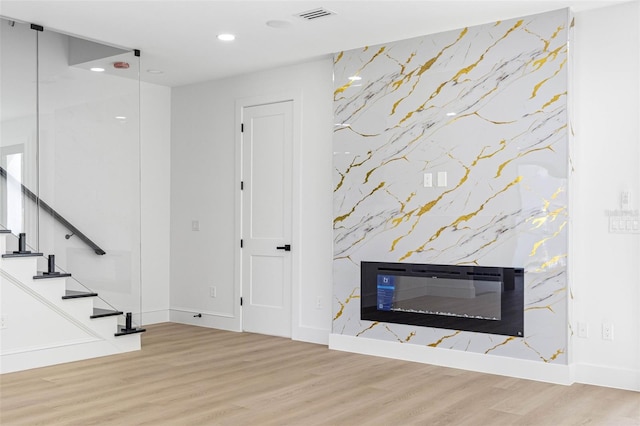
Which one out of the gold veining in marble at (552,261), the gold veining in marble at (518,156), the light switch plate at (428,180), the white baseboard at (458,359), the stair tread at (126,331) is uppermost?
the gold veining in marble at (518,156)

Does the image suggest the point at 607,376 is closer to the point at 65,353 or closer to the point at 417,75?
the point at 417,75

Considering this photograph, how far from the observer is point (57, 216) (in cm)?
521

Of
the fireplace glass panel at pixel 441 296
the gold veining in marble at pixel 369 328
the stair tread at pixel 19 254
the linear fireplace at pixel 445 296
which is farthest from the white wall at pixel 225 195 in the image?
the stair tread at pixel 19 254

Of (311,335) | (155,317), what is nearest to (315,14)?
(311,335)

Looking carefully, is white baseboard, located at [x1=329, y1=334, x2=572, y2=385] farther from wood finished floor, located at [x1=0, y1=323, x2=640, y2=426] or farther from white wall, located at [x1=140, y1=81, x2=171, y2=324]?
white wall, located at [x1=140, y1=81, x2=171, y2=324]

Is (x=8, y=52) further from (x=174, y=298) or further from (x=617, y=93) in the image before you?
(x=617, y=93)

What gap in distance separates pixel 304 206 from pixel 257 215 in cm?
67

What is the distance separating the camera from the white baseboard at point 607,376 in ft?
14.4

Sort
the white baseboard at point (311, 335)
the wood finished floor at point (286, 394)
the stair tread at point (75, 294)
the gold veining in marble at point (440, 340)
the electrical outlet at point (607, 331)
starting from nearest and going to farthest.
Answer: the wood finished floor at point (286, 394) → the electrical outlet at point (607, 331) → the gold veining in marble at point (440, 340) → the stair tread at point (75, 294) → the white baseboard at point (311, 335)

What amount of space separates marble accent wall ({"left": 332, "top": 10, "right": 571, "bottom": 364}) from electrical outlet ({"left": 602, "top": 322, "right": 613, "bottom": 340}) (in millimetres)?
287

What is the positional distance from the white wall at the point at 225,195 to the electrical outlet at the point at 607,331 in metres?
2.49

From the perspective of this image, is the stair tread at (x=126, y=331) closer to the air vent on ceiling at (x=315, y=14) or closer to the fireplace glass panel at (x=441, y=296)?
the fireplace glass panel at (x=441, y=296)

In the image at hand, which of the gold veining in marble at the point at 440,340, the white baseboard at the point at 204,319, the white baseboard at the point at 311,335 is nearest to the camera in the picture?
the gold veining in marble at the point at 440,340

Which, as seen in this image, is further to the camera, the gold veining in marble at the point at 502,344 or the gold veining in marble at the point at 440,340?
the gold veining in marble at the point at 440,340
